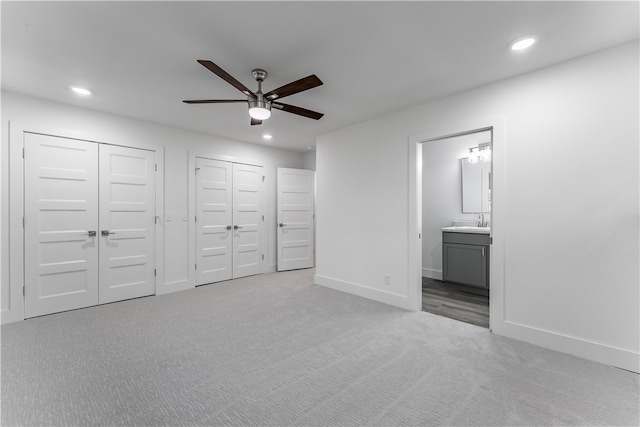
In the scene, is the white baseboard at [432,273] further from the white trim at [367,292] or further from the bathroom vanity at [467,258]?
the white trim at [367,292]

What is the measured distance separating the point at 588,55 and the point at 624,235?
1484 mm

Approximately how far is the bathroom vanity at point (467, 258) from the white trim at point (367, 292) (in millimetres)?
1311

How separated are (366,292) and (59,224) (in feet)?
13.0

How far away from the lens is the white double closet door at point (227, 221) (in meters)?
4.55

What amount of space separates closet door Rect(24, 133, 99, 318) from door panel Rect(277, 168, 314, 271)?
9.54 ft

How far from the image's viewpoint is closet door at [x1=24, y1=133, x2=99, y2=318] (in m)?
3.14

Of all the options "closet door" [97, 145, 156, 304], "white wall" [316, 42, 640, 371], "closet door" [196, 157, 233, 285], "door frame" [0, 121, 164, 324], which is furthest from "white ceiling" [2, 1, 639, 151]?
"closet door" [196, 157, 233, 285]

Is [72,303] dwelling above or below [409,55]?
below

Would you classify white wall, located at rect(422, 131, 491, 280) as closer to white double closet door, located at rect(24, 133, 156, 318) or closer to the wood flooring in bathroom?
the wood flooring in bathroom

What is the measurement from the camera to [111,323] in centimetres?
298

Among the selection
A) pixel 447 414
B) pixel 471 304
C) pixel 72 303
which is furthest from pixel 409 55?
pixel 72 303

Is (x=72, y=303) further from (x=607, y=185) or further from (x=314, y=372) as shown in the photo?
(x=607, y=185)

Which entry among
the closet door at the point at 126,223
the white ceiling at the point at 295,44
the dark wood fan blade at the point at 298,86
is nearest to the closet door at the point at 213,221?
the closet door at the point at 126,223

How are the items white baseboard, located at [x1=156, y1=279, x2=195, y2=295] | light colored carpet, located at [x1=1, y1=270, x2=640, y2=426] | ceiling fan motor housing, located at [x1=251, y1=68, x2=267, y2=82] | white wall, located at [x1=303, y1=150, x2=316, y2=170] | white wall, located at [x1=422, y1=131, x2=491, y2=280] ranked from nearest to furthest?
light colored carpet, located at [x1=1, y1=270, x2=640, y2=426]
ceiling fan motor housing, located at [x1=251, y1=68, x2=267, y2=82]
white baseboard, located at [x1=156, y1=279, x2=195, y2=295]
white wall, located at [x1=422, y1=131, x2=491, y2=280]
white wall, located at [x1=303, y1=150, x2=316, y2=170]
